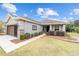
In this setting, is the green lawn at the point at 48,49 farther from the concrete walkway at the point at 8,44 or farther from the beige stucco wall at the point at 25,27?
the beige stucco wall at the point at 25,27

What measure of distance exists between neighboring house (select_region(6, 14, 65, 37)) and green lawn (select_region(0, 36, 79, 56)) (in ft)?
0.82

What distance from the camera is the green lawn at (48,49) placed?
3.14 meters

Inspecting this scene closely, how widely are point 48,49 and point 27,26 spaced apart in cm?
57

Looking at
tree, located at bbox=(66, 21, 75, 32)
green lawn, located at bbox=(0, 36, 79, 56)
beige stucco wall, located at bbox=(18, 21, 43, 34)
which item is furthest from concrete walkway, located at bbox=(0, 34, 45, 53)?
tree, located at bbox=(66, 21, 75, 32)

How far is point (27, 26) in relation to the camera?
10.7 ft

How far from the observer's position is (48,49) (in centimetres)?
316

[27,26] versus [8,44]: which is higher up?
[27,26]

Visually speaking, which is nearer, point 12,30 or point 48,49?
point 48,49

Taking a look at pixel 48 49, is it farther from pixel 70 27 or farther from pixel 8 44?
pixel 8 44

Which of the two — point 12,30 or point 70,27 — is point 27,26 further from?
point 70,27

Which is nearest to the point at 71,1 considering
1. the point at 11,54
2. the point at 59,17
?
the point at 59,17

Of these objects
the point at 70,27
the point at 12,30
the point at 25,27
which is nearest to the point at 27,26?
the point at 25,27

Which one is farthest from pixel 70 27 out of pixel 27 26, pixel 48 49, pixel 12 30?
pixel 12 30

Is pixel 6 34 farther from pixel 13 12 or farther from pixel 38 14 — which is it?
pixel 38 14
